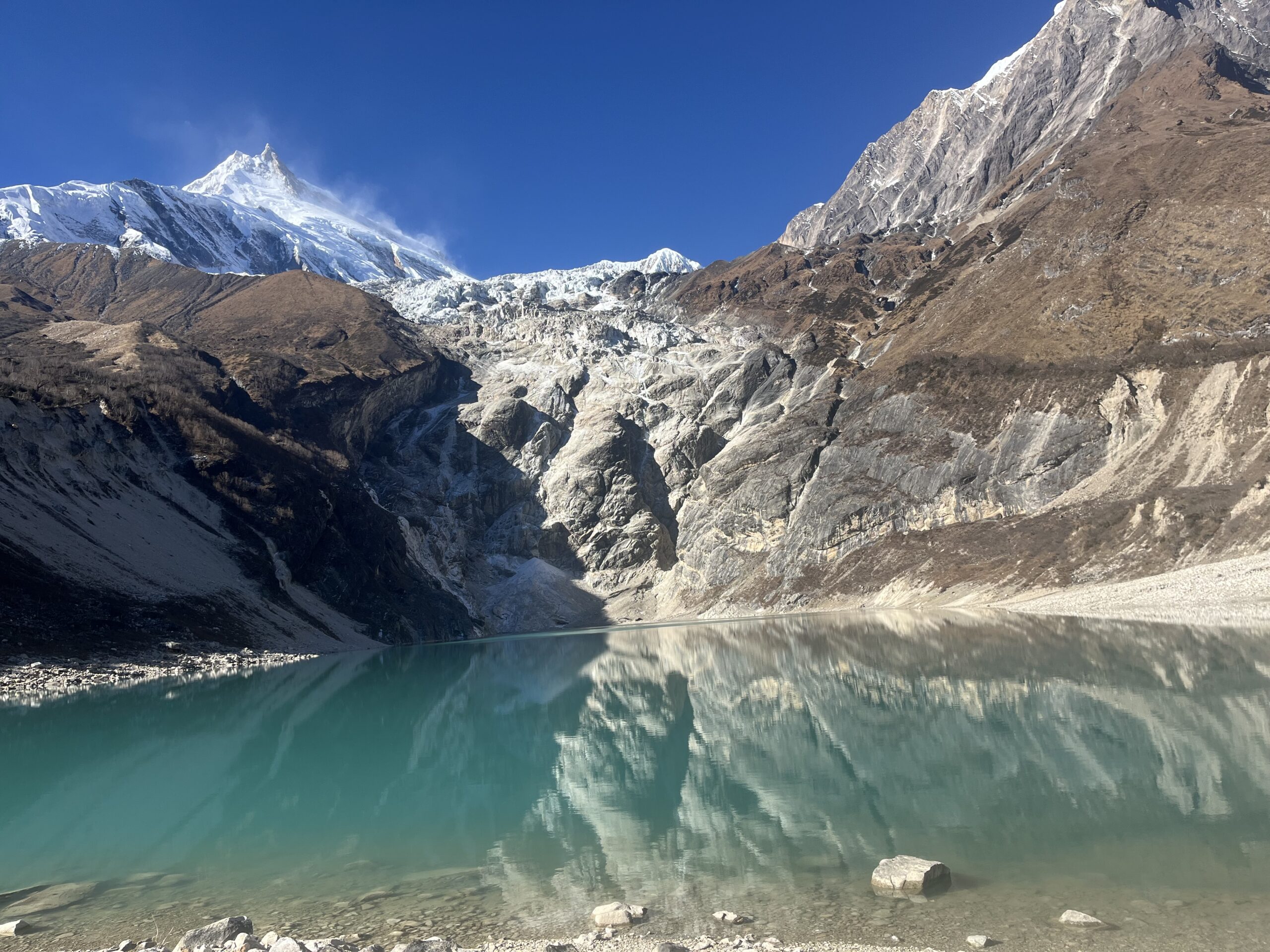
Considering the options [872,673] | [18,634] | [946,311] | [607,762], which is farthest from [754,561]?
[607,762]

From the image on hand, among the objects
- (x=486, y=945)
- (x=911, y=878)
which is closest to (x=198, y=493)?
(x=486, y=945)

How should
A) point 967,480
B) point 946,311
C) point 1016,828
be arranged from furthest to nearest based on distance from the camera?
1. point 946,311
2. point 967,480
3. point 1016,828

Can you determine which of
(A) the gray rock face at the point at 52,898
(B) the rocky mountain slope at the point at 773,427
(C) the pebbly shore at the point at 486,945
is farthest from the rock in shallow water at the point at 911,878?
(B) the rocky mountain slope at the point at 773,427

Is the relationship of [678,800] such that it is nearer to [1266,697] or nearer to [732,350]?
[1266,697]

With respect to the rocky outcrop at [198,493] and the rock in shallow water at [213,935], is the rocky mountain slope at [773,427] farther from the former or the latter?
the rock in shallow water at [213,935]

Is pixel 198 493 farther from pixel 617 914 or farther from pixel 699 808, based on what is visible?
pixel 617 914

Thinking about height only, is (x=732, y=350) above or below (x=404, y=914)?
above

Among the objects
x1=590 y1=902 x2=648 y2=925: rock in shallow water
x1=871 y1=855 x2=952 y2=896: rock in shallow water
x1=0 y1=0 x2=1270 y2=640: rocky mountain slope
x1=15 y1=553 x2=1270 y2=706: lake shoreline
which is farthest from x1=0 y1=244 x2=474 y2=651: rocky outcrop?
x1=871 y1=855 x2=952 y2=896: rock in shallow water
